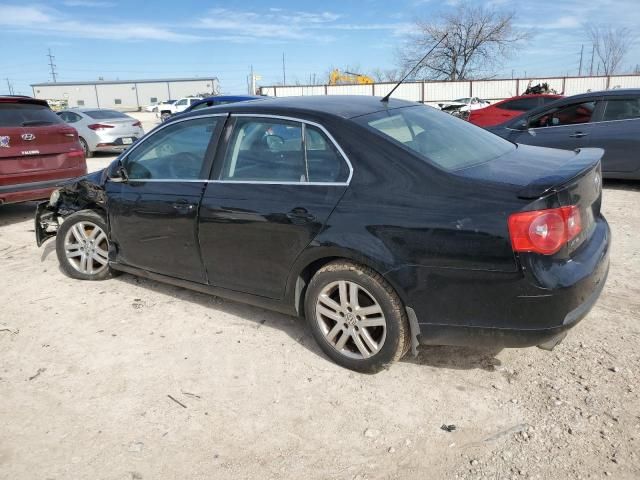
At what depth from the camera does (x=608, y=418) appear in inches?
102

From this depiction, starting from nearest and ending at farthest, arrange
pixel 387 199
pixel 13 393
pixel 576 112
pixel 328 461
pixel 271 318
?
1. pixel 328 461
2. pixel 387 199
3. pixel 13 393
4. pixel 271 318
5. pixel 576 112

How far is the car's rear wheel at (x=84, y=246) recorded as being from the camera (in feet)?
14.9

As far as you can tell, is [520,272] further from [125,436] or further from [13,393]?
[13,393]

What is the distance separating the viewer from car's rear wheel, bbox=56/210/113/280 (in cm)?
455

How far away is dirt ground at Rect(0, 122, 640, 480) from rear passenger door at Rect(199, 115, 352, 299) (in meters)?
0.54

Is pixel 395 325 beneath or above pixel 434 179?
beneath

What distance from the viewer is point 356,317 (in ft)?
9.86

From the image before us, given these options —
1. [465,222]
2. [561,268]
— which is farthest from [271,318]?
[561,268]

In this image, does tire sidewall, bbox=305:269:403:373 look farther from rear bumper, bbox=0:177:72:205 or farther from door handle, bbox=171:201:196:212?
rear bumper, bbox=0:177:72:205

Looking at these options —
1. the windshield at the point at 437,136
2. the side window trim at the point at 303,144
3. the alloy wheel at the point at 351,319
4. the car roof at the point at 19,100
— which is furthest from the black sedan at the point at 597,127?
the car roof at the point at 19,100

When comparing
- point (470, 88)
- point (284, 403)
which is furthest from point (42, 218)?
point (470, 88)

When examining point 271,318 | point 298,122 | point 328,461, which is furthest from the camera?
point 271,318

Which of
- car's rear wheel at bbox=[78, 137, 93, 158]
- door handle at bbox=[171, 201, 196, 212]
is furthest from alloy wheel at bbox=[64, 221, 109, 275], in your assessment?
car's rear wheel at bbox=[78, 137, 93, 158]

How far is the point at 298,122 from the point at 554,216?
1.60 m
